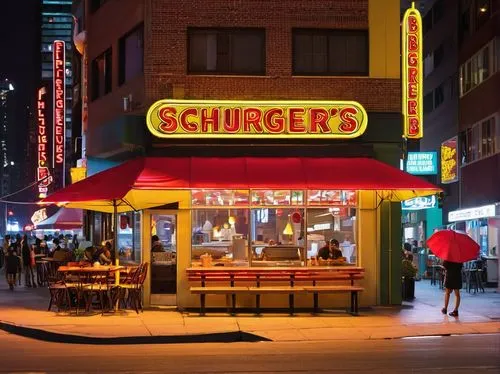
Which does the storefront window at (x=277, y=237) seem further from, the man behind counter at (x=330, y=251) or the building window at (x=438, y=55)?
the building window at (x=438, y=55)

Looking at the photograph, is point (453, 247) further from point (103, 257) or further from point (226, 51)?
point (103, 257)

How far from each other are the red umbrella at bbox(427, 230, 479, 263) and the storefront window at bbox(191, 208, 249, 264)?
456 cm

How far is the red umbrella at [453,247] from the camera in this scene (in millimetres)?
18078

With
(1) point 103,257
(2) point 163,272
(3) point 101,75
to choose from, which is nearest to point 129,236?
(1) point 103,257

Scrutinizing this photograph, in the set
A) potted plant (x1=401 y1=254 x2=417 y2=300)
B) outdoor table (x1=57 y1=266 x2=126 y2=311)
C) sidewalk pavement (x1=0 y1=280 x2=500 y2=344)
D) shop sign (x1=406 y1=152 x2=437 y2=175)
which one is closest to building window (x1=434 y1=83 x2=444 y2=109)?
shop sign (x1=406 y1=152 x2=437 y2=175)

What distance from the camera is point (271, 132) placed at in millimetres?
19531

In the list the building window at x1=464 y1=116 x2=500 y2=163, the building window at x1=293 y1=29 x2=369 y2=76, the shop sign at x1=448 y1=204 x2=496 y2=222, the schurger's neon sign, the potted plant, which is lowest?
the potted plant

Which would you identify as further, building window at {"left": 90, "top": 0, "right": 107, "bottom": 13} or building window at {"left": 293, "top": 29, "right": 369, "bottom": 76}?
building window at {"left": 90, "top": 0, "right": 107, "bottom": 13}

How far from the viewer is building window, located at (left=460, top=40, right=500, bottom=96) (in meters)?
30.5

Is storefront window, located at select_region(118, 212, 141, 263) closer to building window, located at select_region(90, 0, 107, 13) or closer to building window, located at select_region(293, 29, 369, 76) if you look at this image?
building window, located at select_region(293, 29, 369, 76)

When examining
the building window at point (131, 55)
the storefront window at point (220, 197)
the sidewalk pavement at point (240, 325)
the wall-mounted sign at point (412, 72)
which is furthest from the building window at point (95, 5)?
the sidewalk pavement at point (240, 325)

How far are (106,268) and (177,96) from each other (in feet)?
15.3

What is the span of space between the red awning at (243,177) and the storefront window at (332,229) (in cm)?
120

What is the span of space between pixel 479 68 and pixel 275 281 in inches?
690
